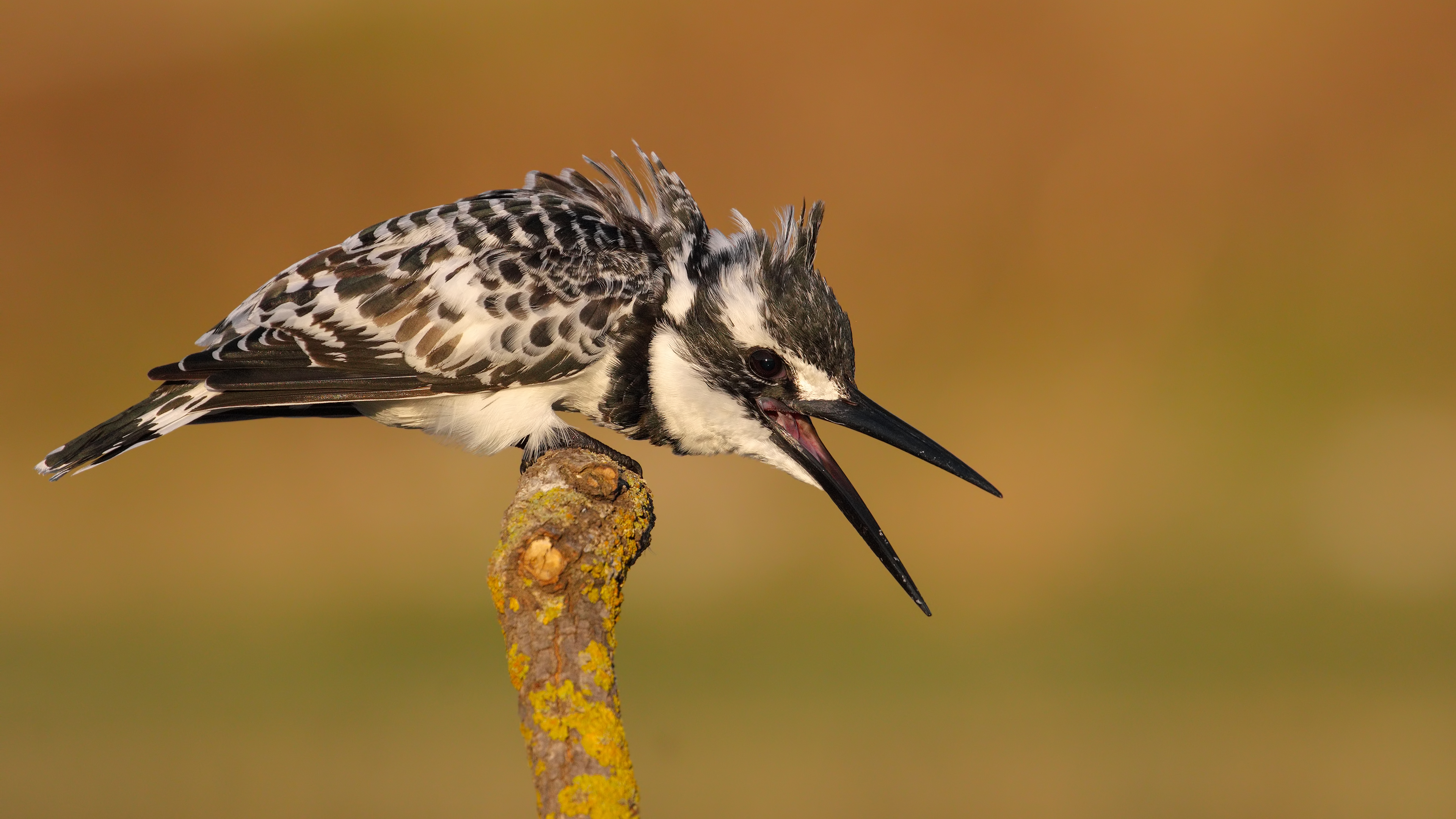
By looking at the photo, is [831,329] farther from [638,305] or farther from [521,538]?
[521,538]

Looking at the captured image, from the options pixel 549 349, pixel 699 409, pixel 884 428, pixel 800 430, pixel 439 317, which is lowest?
pixel 884 428

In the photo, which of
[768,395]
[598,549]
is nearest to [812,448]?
[768,395]

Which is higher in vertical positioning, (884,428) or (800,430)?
(800,430)

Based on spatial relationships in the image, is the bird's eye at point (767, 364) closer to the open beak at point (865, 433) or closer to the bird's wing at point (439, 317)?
the open beak at point (865, 433)

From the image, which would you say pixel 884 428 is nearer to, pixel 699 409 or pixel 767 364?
pixel 767 364

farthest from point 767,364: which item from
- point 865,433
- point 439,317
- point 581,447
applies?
point 439,317

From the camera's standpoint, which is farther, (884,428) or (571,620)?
(884,428)

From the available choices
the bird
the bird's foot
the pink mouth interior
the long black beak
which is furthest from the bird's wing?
the long black beak

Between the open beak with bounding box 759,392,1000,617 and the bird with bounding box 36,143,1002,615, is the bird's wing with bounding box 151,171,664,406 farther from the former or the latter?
the open beak with bounding box 759,392,1000,617
